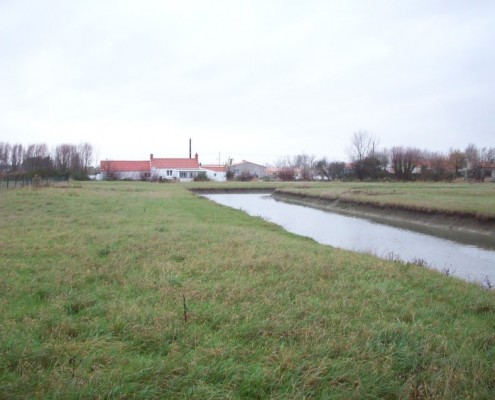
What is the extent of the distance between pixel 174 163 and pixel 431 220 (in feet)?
219

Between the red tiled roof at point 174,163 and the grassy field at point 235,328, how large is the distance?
7548cm

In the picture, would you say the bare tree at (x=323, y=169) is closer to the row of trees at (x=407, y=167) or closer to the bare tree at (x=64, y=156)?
the row of trees at (x=407, y=167)

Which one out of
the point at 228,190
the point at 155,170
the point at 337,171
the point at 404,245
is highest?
the point at 155,170

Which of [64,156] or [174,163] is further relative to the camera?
[64,156]

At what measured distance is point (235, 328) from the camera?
4820 mm

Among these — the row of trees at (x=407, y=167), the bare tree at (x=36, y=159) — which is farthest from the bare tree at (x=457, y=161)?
the bare tree at (x=36, y=159)

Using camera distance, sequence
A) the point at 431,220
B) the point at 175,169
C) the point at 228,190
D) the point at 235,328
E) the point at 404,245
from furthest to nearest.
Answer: the point at 175,169, the point at 228,190, the point at 431,220, the point at 404,245, the point at 235,328

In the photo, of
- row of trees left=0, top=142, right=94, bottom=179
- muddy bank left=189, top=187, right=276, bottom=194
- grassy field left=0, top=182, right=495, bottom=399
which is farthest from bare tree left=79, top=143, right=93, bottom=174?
grassy field left=0, top=182, right=495, bottom=399

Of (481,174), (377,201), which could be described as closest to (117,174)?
(377,201)

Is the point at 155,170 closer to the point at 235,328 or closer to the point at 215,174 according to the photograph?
the point at 215,174

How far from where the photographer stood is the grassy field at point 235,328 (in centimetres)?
366

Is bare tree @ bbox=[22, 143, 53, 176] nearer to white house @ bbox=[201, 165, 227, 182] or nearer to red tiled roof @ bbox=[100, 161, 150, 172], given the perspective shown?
red tiled roof @ bbox=[100, 161, 150, 172]

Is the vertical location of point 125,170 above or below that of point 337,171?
above

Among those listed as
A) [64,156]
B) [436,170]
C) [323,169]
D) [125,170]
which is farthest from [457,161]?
[64,156]
